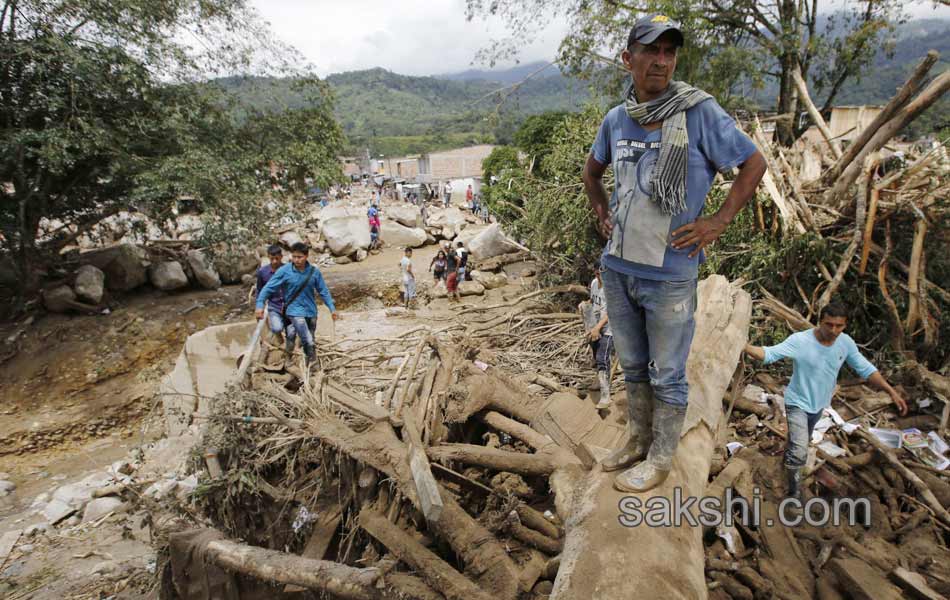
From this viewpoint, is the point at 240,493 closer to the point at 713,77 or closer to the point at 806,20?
the point at 713,77

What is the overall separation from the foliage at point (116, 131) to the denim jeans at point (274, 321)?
6.95 meters

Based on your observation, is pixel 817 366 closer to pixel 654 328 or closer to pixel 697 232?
pixel 654 328

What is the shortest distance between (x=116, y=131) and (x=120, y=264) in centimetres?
370

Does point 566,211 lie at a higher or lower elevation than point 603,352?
higher

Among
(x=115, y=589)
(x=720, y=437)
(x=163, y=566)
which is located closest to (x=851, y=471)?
(x=720, y=437)

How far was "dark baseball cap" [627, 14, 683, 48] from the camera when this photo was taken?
1.86 metres

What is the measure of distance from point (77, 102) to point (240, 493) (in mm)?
11140

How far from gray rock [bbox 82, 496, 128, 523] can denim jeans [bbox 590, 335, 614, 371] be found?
7000 millimetres

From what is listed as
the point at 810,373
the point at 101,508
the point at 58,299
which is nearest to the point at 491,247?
→ the point at 101,508

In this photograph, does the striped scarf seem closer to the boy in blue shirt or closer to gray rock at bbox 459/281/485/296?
the boy in blue shirt

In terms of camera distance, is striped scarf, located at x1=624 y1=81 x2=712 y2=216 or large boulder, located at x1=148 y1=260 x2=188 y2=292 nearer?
striped scarf, located at x1=624 y1=81 x2=712 y2=216

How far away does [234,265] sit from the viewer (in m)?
14.4

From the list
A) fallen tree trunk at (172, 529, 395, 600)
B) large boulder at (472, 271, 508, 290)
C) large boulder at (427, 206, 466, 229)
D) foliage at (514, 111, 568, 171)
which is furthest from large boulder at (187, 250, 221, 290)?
fallen tree trunk at (172, 529, 395, 600)

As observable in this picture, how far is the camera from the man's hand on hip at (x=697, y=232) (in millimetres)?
2010
